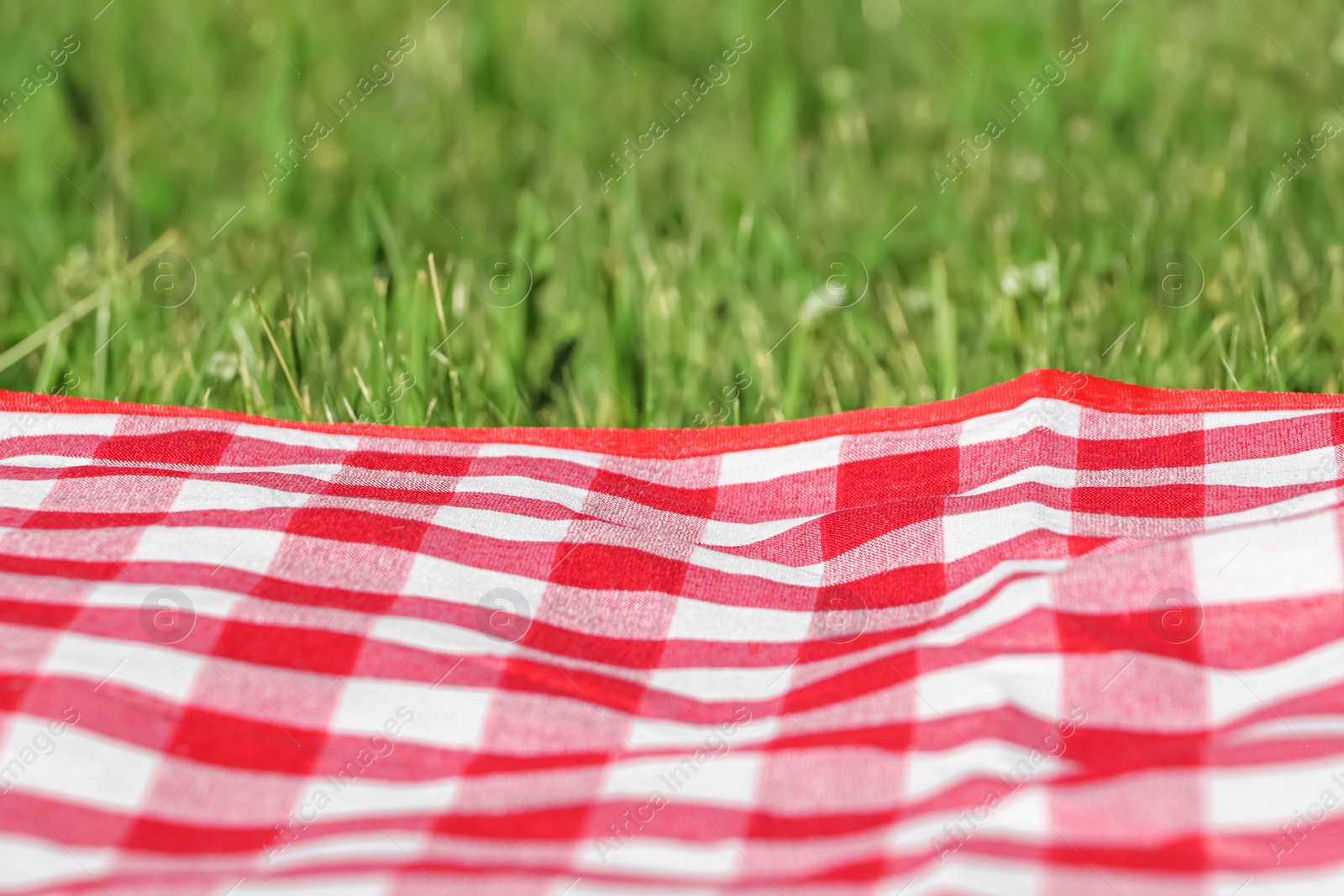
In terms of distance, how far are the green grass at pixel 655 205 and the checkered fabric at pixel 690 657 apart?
363mm

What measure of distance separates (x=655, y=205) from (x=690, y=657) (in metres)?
1.38

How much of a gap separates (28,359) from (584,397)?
0.89 metres

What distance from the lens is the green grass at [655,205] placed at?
1.94 meters

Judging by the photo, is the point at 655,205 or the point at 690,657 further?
the point at 655,205

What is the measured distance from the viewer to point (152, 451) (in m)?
1.53

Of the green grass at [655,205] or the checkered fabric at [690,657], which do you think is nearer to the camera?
the checkered fabric at [690,657]

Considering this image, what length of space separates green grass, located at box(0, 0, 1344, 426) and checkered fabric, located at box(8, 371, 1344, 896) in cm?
36

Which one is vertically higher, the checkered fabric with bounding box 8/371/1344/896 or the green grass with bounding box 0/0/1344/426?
the green grass with bounding box 0/0/1344/426

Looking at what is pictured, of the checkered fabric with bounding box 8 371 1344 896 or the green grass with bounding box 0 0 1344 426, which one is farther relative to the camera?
the green grass with bounding box 0 0 1344 426

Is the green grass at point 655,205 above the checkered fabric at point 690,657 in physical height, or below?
above

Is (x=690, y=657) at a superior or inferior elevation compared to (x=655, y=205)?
inferior

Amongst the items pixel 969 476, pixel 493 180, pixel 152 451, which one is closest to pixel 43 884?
pixel 152 451

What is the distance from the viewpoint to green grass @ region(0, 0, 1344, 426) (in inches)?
76.5

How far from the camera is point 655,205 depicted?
2461mm
